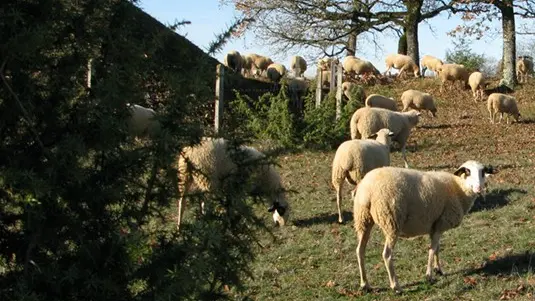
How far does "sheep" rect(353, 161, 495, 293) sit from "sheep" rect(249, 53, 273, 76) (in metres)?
25.8

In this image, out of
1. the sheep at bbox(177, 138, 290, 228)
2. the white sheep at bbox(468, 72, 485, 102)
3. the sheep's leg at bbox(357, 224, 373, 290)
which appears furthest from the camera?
the white sheep at bbox(468, 72, 485, 102)

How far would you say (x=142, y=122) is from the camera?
135 inches

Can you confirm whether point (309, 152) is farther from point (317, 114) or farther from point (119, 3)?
point (119, 3)

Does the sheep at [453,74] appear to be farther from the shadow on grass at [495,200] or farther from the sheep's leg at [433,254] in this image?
the sheep's leg at [433,254]

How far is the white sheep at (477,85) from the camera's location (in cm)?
2734

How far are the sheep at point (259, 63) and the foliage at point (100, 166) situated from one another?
30886 mm

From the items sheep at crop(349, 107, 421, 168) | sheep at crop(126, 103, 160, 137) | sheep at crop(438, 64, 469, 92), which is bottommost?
sheep at crop(126, 103, 160, 137)

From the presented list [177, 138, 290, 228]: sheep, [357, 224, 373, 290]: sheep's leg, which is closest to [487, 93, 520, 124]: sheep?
[357, 224, 373, 290]: sheep's leg

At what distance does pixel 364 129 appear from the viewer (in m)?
16.6

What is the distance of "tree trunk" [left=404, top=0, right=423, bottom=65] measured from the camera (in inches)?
1219

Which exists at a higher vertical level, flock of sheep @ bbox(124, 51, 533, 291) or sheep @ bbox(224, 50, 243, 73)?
sheep @ bbox(224, 50, 243, 73)

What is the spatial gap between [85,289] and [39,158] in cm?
57

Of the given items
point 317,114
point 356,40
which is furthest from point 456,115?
point 356,40

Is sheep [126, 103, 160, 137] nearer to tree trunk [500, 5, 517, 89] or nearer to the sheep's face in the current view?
the sheep's face
